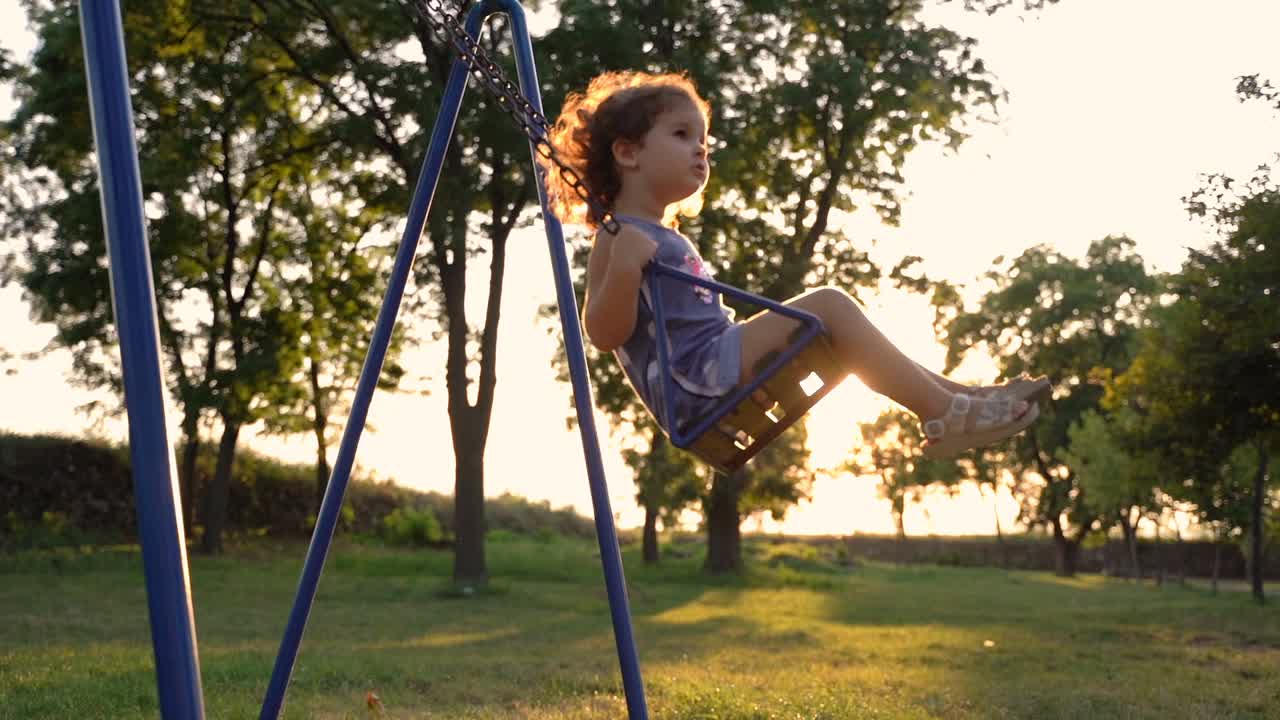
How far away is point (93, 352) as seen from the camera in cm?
Result: 2234

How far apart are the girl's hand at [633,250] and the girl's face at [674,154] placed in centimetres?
51

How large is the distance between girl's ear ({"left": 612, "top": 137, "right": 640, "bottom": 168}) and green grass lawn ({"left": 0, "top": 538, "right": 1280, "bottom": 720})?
288 centimetres

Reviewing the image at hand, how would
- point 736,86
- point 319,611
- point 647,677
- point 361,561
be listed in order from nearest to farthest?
point 647,677, point 319,611, point 736,86, point 361,561

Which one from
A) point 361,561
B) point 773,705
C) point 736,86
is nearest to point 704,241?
point 736,86

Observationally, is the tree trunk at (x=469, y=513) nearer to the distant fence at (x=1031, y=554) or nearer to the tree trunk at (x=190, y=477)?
the tree trunk at (x=190, y=477)

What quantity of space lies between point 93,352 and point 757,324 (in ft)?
A: 70.1

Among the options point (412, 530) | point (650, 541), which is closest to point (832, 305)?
point (650, 541)

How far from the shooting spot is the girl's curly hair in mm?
4113

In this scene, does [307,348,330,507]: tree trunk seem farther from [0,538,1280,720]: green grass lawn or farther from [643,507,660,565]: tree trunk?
[643,507,660,565]: tree trunk

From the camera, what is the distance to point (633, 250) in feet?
11.8

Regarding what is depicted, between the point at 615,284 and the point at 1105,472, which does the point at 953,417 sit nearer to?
the point at 615,284

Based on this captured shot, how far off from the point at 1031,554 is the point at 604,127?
48485 millimetres

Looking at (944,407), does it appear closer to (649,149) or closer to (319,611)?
(649,149)

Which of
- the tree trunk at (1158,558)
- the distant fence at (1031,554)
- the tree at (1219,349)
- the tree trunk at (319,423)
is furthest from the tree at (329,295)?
the distant fence at (1031,554)
